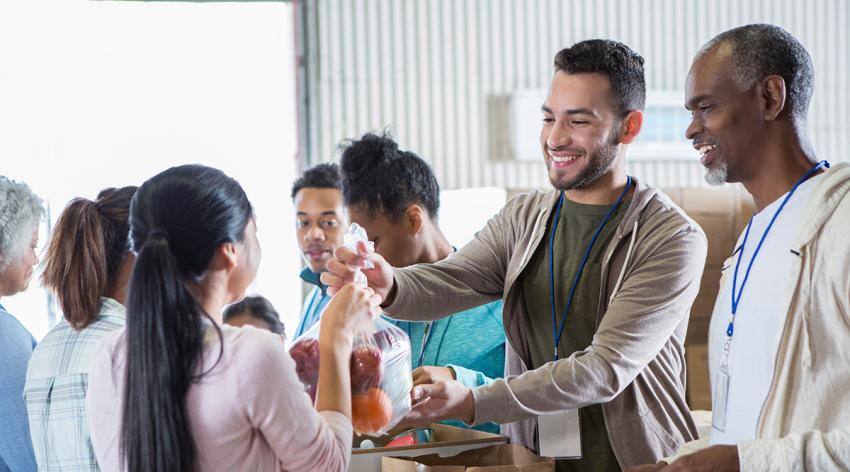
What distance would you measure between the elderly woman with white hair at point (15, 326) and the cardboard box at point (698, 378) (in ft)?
8.93

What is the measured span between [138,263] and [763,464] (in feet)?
2.95

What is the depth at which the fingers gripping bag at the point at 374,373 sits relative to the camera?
146 cm

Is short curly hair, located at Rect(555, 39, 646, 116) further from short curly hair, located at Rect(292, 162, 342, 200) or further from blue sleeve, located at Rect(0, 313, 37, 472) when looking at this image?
short curly hair, located at Rect(292, 162, 342, 200)

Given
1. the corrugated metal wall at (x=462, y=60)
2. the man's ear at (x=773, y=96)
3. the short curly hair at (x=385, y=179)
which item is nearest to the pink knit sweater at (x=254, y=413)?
the man's ear at (x=773, y=96)

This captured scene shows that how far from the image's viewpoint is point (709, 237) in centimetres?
388

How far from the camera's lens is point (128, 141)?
Answer: 439cm

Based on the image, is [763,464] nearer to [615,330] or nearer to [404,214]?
[615,330]

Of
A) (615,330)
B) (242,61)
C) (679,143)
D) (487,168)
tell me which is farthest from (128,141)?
(615,330)

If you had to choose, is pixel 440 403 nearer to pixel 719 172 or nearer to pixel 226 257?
pixel 226 257

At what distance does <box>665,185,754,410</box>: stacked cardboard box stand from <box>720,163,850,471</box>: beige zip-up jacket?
2.69 meters

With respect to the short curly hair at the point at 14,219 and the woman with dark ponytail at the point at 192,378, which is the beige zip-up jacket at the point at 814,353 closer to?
the woman with dark ponytail at the point at 192,378

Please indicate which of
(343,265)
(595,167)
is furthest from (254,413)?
(595,167)

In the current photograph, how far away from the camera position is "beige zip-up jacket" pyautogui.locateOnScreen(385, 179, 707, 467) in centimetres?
171

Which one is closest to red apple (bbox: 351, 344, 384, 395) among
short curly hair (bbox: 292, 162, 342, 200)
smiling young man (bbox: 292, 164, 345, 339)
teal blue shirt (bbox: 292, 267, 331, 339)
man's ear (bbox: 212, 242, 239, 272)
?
man's ear (bbox: 212, 242, 239, 272)
